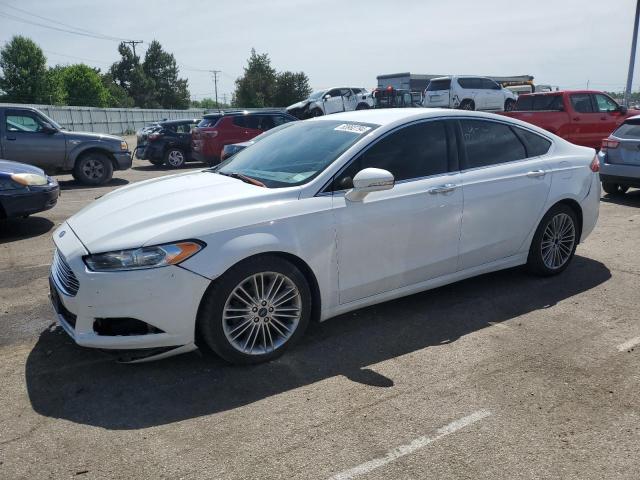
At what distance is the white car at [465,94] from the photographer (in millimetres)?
23641

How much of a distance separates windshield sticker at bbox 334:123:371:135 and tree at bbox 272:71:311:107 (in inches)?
2176

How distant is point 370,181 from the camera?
384 centimetres

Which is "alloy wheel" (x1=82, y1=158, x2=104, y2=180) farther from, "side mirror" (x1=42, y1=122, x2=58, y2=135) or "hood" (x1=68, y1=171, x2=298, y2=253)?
"hood" (x1=68, y1=171, x2=298, y2=253)

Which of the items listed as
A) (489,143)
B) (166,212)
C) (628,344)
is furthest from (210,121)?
→ (628,344)

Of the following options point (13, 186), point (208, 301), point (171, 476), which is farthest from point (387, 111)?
point (13, 186)

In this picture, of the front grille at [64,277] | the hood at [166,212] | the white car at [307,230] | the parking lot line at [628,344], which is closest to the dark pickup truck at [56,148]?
the white car at [307,230]

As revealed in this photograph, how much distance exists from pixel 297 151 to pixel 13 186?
4791mm

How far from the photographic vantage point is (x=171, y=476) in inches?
105

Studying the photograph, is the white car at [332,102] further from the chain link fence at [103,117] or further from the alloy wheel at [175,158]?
the chain link fence at [103,117]

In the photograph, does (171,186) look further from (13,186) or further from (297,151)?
(13,186)

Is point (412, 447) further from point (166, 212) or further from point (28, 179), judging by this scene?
point (28, 179)

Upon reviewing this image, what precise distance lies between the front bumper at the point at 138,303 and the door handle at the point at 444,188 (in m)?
1.95

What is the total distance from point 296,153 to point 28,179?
4.83m

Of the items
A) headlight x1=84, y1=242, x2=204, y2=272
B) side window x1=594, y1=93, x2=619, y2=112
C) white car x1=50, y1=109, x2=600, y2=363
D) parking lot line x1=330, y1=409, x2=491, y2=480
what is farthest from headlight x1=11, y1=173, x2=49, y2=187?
side window x1=594, y1=93, x2=619, y2=112
